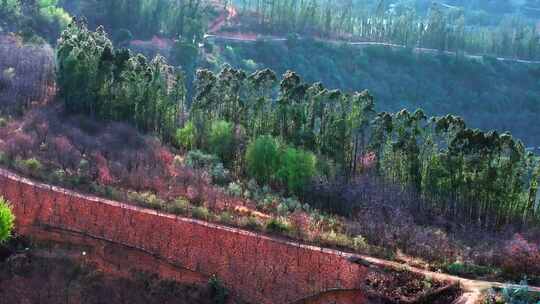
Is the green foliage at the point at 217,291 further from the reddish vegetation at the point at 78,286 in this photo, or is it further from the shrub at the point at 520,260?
the shrub at the point at 520,260

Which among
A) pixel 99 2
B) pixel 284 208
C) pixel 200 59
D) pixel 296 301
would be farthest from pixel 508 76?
pixel 296 301

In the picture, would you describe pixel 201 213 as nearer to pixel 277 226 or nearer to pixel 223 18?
pixel 277 226

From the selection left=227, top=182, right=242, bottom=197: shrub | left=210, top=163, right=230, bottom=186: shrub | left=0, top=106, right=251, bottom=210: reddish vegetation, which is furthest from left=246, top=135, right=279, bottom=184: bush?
left=0, top=106, right=251, bottom=210: reddish vegetation

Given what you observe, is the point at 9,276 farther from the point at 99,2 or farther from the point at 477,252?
the point at 99,2

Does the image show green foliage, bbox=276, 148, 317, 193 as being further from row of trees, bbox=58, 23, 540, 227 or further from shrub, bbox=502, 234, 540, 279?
shrub, bbox=502, 234, 540, 279

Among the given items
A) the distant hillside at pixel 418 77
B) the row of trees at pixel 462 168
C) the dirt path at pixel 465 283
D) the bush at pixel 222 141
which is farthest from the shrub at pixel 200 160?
the distant hillside at pixel 418 77

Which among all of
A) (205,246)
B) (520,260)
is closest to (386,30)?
(520,260)
